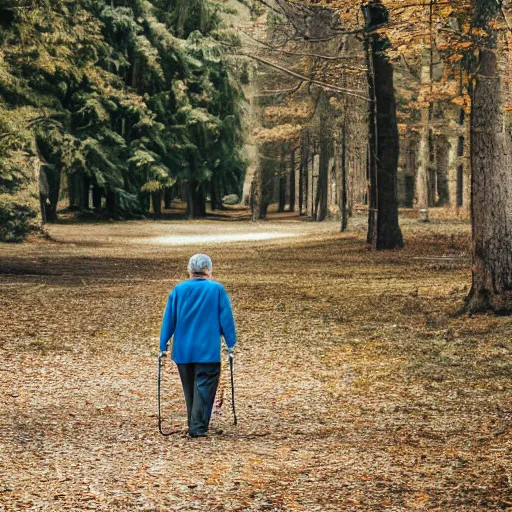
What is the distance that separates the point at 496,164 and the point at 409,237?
1899 centimetres

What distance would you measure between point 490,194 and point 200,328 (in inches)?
281

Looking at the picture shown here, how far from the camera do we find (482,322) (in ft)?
44.2

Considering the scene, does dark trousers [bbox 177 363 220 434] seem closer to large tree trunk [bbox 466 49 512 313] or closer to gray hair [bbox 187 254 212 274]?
gray hair [bbox 187 254 212 274]

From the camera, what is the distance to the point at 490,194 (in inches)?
536

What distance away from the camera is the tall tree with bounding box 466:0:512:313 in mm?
13562

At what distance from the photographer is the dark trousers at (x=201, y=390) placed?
24.7ft

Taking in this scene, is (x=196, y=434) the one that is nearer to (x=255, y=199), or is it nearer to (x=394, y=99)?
(x=394, y=99)

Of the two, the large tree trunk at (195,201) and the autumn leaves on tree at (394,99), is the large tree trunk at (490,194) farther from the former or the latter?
the large tree trunk at (195,201)

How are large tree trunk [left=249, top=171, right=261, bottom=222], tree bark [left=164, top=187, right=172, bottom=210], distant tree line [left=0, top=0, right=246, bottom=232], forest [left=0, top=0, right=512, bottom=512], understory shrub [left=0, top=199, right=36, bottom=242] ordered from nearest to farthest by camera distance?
forest [left=0, top=0, right=512, bottom=512] → understory shrub [left=0, top=199, right=36, bottom=242] → distant tree line [left=0, top=0, right=246, bottom=232] → large tree trunk [left=249, top=171, right=261, bottom=222] → tree bark [left=164, top=187, right=172, bottom=210]

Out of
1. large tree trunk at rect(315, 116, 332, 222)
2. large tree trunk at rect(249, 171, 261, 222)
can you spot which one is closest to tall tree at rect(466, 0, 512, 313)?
large tree trunk at rect(315, 116, 332, 222)

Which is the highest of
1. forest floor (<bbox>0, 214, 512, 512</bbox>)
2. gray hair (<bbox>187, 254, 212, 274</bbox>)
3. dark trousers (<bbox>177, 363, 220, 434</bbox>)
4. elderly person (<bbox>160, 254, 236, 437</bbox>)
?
gray hair (<bbox>187, 254, 212, 274</bbox>)

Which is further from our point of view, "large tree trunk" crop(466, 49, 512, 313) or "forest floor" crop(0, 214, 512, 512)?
"large tree trunk" crop(466, 49, 512, 313)

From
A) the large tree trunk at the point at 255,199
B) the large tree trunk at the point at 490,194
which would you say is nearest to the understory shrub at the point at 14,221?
the large tree trunk at the point at 490,194

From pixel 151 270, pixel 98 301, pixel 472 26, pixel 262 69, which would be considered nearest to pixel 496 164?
pixel 472 26
